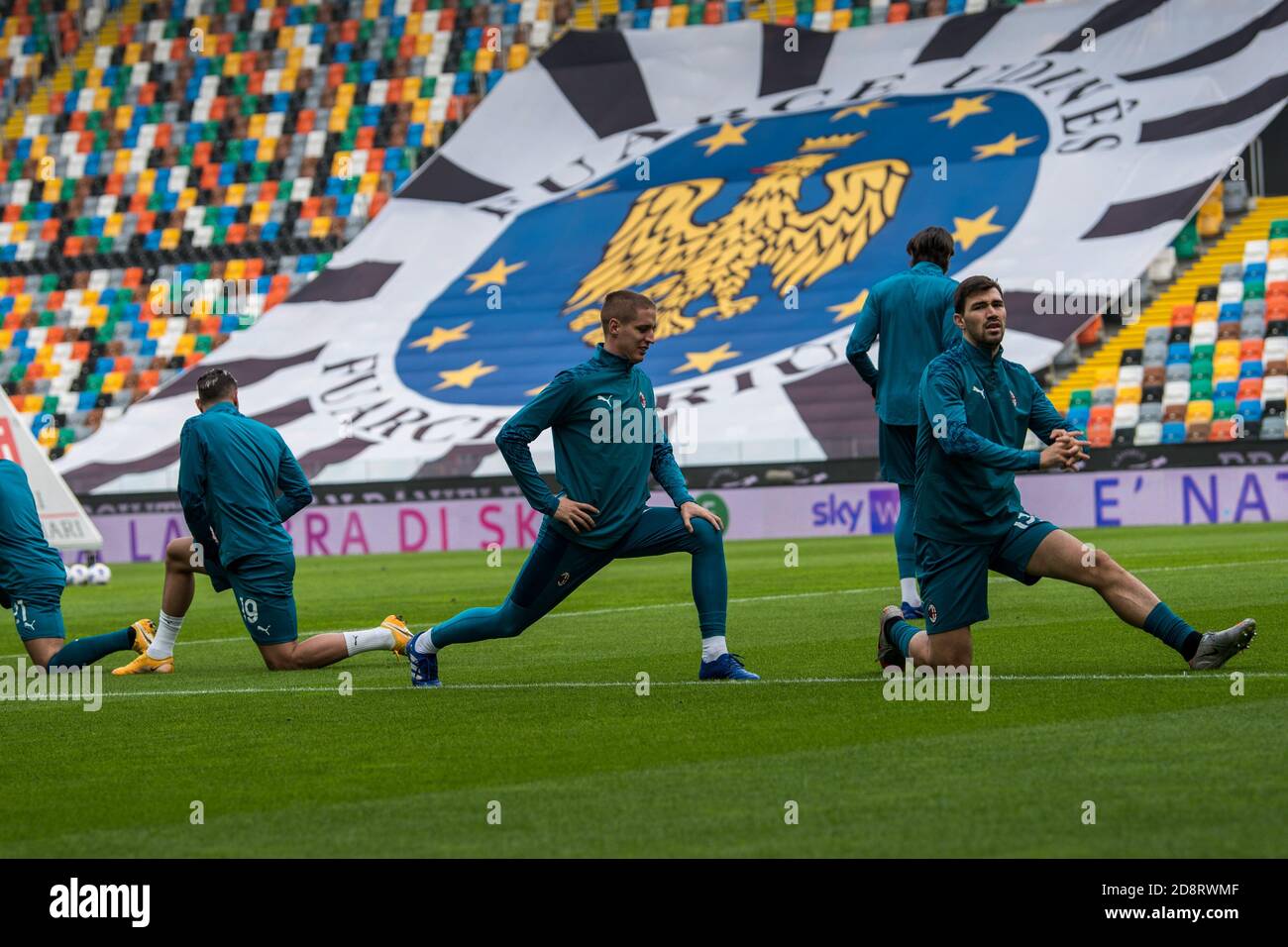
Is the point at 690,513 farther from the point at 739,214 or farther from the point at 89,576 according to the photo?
the point at 739,214

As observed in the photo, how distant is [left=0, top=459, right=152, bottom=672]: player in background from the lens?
11.6 meters

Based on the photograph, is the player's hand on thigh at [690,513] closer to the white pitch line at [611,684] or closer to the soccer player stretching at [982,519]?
the white pitch line at [611,684]

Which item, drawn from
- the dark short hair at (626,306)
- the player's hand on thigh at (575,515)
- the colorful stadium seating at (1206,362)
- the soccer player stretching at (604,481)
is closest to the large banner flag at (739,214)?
the colorful stadium seating at (1206,362)

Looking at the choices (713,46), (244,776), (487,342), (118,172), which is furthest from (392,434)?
(244,776)

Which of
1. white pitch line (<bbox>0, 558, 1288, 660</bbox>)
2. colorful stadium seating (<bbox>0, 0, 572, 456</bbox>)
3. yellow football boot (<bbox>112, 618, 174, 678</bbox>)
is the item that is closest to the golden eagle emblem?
colorful stadium seating (<bbox>0, 0, 572, 456</bbox>)

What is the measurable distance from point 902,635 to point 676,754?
2.42 m

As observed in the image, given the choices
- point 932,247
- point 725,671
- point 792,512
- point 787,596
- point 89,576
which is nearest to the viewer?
point 725,671

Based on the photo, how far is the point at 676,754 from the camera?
7.25 m

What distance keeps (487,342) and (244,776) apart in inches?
1204

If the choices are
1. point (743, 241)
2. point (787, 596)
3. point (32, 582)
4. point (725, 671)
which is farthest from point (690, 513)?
point (743, 241)

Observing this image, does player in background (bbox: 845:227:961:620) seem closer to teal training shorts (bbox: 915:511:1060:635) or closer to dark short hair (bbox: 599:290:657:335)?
dark short hair (bbox: 599:290:657:335)

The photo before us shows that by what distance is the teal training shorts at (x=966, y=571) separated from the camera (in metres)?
8.80
